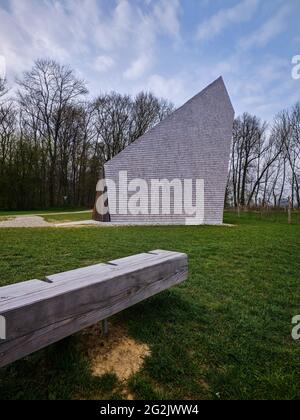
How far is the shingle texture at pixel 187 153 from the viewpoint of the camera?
42.0 ft

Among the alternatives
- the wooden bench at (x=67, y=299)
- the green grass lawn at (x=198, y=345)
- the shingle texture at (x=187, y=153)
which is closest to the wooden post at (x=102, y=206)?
Result: the shingle texture at (x=187, y=153)

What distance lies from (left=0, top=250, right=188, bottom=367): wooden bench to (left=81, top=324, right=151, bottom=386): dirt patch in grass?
34cm

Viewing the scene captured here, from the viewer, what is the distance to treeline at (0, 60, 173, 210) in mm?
27688

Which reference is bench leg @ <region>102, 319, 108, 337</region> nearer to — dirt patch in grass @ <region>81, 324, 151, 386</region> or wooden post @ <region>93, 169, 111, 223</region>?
dirt patch in grass @ <region>81, 324, 151, 386</region>

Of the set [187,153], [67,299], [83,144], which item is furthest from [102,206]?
[83,144]

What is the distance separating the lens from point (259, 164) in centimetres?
3362

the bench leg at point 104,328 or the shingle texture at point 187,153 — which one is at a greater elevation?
the shingle texture at point 187,153

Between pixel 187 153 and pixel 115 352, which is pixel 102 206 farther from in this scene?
pixel 115 352

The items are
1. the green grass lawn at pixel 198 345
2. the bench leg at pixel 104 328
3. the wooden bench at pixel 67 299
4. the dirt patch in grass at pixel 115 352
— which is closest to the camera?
the wooden bench at pixel 67 299

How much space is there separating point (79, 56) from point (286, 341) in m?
10.3

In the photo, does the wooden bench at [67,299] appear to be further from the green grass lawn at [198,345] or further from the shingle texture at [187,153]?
the shingle texture at [187,153]

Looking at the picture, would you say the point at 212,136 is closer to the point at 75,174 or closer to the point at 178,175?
the point at 178,175

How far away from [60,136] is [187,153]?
23.5m

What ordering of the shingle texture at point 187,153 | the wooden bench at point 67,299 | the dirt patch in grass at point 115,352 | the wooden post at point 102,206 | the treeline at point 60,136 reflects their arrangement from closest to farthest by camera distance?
the wooden bench at point 67,299, the dirt patch in grass at point 115,352, the wooden post at point 102,206, the shingle texture at point 187,153, the treeline at point 60,136
